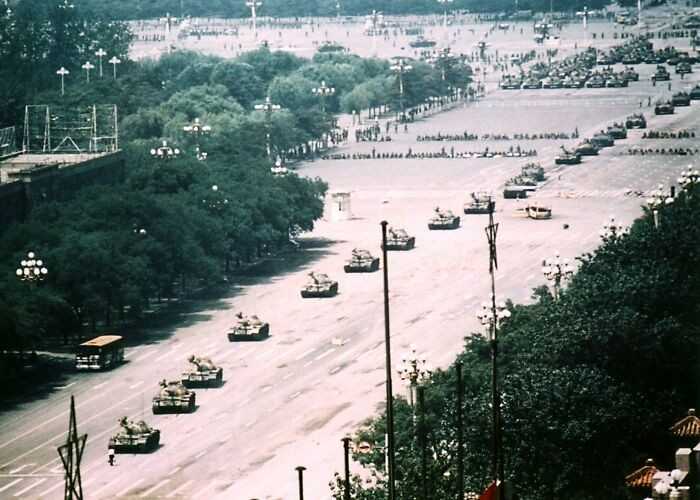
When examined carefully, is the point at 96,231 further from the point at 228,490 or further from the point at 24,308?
the point at 228,490

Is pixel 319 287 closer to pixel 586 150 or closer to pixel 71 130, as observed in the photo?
pixel 71 130

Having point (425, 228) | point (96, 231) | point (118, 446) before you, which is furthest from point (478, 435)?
point (425, 228)

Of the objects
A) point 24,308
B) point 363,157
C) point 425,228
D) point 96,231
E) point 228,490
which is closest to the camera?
point 228,490

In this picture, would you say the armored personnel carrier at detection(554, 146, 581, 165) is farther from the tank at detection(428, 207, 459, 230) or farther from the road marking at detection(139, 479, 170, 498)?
the road marking at detection(139, 479, 170, 498)

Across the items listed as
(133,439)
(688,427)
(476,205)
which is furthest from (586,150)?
(688,427)

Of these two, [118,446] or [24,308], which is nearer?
[118,446]

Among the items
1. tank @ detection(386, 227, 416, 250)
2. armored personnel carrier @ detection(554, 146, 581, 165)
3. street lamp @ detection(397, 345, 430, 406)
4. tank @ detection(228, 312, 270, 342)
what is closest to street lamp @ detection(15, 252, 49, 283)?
tank @ detection(228, 312, 270, 342)
